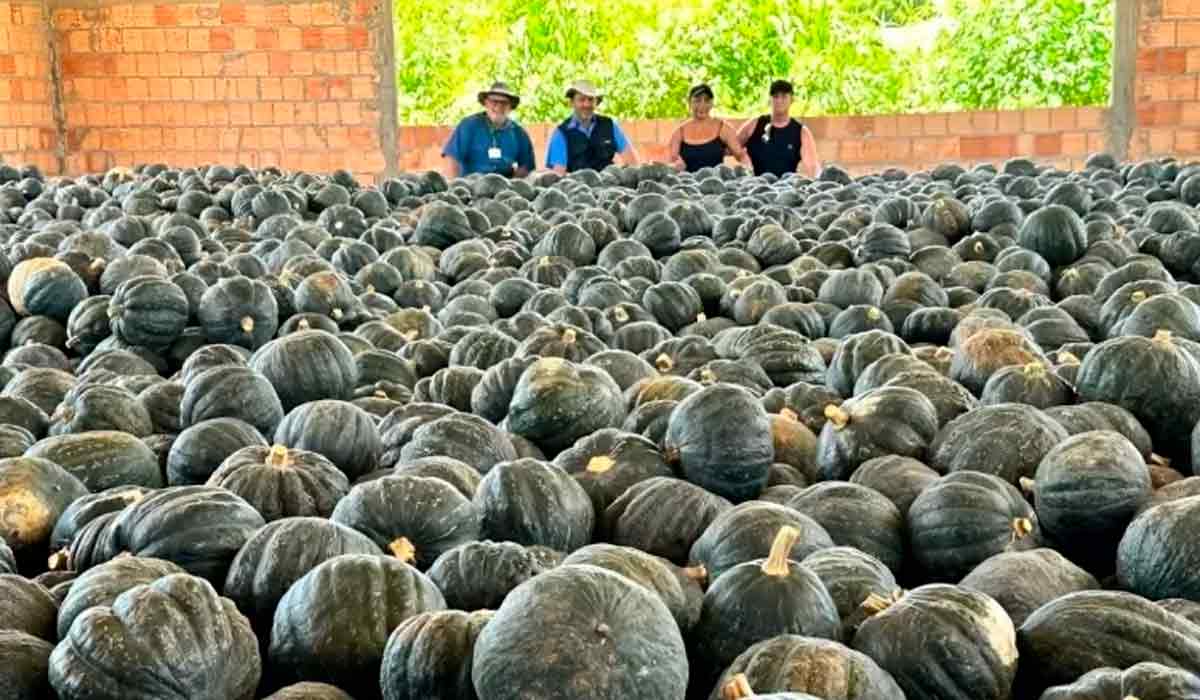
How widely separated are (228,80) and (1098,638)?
15087 mm

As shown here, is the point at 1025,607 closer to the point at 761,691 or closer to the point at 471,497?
the point at 761,691

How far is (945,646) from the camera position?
73.4 inches

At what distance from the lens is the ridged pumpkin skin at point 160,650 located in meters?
1.78

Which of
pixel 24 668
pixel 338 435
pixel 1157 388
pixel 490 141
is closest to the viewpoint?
pixel 24 668

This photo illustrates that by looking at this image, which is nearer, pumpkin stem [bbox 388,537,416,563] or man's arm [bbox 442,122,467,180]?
pumpkin stem [bbox 388,537,416,563]

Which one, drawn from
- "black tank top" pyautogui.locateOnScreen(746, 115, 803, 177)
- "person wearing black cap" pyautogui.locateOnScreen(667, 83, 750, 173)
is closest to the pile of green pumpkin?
"black tank top" pyautogui.locateOnScreen(746, 115, 803, 177)

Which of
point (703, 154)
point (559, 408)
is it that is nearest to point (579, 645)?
point (559, 408)

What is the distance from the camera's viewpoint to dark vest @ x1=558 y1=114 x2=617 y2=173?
13008 millimetres

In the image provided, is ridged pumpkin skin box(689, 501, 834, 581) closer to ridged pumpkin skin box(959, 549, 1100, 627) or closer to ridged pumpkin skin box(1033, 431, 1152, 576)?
ridged pumpkin skin box(959, 549, 1100, 627)

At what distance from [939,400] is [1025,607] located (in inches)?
42.3

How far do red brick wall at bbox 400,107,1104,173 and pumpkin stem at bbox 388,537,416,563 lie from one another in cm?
1319

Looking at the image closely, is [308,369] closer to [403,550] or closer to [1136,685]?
[403,550]

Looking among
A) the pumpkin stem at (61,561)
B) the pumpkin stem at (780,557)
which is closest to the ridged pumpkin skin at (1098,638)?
the pumpkin stem at (780,557)

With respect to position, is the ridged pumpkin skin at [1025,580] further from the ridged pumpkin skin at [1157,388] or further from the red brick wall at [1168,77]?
the red brick wall at [1168,77]
